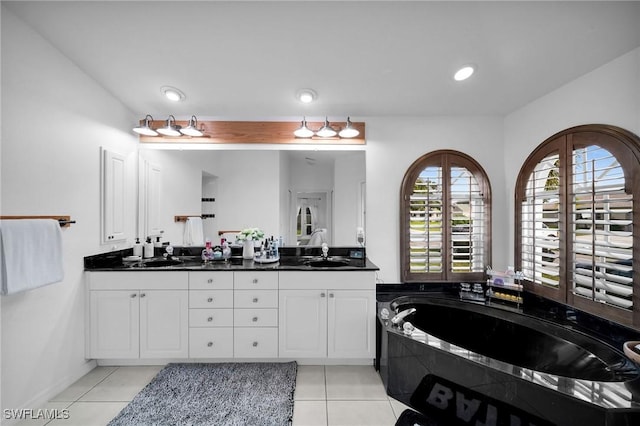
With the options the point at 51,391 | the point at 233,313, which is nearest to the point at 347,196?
the point at 233,313

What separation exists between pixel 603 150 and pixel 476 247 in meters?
1.21

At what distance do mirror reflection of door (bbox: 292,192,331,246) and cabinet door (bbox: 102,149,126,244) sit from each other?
1624 millimetres

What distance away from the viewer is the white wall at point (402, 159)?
2713 millimetres

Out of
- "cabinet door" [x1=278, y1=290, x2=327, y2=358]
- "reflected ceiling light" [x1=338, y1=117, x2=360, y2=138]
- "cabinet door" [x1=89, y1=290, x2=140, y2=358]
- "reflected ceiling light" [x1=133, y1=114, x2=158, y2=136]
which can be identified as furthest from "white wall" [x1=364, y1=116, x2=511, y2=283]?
"cabinet door" [x1=89, y1=290, x2=140, y2=358]

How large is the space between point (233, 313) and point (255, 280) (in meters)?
0.33

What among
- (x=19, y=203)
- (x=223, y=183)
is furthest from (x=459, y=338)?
(x=19, y=203)

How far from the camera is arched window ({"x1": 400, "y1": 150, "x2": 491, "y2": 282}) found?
8.70ft

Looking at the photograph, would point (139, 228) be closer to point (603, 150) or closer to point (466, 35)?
point (466, 35)

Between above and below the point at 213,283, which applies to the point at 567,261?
above

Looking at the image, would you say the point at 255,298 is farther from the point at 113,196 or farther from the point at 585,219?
the point at 585,219

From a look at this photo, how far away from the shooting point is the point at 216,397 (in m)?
1.89

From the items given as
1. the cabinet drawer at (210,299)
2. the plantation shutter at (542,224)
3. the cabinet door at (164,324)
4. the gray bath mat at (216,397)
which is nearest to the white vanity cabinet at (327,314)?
the gray bath mat at (216,397)

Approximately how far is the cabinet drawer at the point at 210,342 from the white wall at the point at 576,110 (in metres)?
2.80

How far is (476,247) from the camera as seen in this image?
2.67 m
